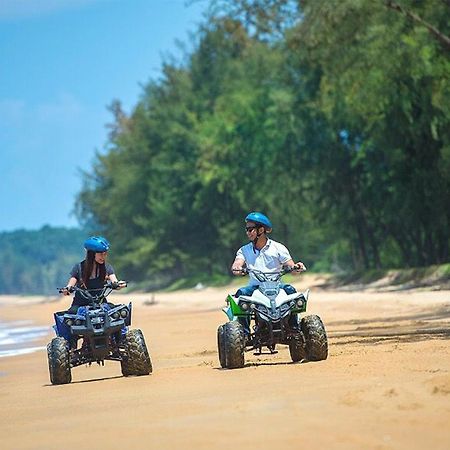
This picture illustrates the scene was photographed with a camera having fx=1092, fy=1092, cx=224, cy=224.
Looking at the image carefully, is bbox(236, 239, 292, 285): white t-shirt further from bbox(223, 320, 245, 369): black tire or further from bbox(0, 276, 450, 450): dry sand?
bbox(0, 276, 450, 450): dry sand

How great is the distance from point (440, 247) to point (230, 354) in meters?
30.8

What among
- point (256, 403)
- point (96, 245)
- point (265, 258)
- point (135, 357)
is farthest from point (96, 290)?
point (256, 403)

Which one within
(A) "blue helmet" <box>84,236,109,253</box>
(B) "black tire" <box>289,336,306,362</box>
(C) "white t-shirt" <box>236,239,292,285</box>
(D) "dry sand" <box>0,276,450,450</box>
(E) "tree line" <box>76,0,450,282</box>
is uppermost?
(E) "tree line" <box>76,0,450,282</box>

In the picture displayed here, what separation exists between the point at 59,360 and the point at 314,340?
2.90 metres

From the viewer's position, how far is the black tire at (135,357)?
12.4 meters

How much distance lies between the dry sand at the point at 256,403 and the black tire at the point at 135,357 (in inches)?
6.4

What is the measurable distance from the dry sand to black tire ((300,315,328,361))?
120mm

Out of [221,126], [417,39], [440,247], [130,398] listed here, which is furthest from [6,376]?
[221,126]

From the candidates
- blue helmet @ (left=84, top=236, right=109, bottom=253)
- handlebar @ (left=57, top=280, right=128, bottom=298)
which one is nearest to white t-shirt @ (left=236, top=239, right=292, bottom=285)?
handlebar @ (left=57, top=280, right=128, bottom=298)

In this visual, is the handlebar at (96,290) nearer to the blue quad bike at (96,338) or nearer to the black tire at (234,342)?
the blue quad bike at (96,338)

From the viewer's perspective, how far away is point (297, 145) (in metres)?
47.1

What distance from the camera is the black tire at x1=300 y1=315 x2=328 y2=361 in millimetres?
11820

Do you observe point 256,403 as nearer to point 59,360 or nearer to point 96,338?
point 96,338

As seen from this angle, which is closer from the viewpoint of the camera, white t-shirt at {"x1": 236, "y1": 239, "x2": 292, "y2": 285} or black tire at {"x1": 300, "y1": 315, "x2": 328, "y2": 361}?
black tire at {"x1": 300, "y1": 315, "x2": 328, "y2": 361}
